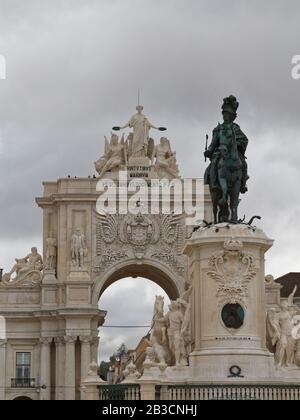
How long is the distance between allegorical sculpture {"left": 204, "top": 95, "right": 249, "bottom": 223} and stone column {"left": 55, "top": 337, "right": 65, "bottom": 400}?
43311mm

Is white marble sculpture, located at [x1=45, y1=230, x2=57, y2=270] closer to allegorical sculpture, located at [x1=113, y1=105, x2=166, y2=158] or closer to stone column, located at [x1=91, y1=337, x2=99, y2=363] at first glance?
stone column, located at [x1=91, y1=337, x2=99, y2=363]

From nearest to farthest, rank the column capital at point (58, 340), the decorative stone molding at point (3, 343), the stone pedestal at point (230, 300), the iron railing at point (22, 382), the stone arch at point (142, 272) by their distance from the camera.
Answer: the stone pedestal at point (230, 300)
the iron railing at point (22, 382)
the column capital at point (58, 340)
the decorative stone molding at point (3, 343)
the stone arch at point (142, 272)

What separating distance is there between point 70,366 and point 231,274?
44377 mm

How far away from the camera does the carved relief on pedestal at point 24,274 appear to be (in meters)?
71.0

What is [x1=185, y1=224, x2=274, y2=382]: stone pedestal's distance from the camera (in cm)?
2461

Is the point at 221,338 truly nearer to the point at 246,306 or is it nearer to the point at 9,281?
the point at 246,306

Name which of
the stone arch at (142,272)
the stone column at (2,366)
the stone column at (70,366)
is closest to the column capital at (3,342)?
the stone column at (2,366)

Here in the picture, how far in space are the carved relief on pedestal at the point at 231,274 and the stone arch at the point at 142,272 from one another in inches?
1721

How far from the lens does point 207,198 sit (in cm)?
7088

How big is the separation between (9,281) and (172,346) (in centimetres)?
4612

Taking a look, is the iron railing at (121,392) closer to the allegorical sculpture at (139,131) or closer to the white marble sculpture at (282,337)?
the white marble sculpture at (282,337)

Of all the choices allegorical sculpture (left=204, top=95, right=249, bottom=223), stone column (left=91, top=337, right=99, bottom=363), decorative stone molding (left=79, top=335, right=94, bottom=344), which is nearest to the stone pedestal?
allegorical sculpture (left=204, top=95, right=249, bottom=223)

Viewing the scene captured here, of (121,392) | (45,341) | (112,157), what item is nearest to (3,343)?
(45,341)
